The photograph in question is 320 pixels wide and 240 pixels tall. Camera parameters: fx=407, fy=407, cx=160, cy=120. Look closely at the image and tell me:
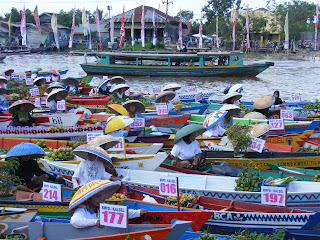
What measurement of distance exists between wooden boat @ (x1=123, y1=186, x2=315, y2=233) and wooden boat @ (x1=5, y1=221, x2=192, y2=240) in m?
1.20

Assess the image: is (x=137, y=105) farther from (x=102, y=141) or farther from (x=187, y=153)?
(x=102, y=141)

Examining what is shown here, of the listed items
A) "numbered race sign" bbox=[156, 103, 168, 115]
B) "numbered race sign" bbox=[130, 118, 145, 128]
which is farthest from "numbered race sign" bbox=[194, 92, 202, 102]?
"numbered race sign" bbox=[130, 118, 145, 128]

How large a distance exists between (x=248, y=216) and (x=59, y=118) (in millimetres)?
5971

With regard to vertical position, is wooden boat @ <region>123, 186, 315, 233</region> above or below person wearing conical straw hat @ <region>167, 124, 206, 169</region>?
below

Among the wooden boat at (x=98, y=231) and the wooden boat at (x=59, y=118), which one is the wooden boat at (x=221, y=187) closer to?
the wooden boat at (x=98, y=231)

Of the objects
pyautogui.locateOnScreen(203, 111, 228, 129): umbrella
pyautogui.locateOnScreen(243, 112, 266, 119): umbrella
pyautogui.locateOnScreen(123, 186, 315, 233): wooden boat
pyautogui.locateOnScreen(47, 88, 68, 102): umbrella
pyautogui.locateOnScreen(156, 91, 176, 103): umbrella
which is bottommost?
pyautogui.locateOnScreen(123, 186, 315, 233): wooden boat

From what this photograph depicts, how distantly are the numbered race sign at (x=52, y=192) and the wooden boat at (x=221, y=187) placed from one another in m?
1.45

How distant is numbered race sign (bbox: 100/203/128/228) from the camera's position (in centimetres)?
446

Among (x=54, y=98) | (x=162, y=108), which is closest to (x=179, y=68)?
(x=162, y=108)

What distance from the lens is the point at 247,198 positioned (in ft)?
20.5

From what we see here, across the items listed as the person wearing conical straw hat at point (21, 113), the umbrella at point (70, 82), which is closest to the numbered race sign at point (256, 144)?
the person wearing conical straw hat at point (21, 113)

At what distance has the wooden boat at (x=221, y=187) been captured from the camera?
243 inches

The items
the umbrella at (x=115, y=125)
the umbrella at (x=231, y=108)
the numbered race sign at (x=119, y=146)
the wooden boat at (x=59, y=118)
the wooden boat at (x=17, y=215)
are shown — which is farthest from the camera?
the wooden boat at (x=59, y=118)

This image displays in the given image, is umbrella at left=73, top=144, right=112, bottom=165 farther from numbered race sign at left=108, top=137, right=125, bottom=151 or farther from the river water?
the river water
